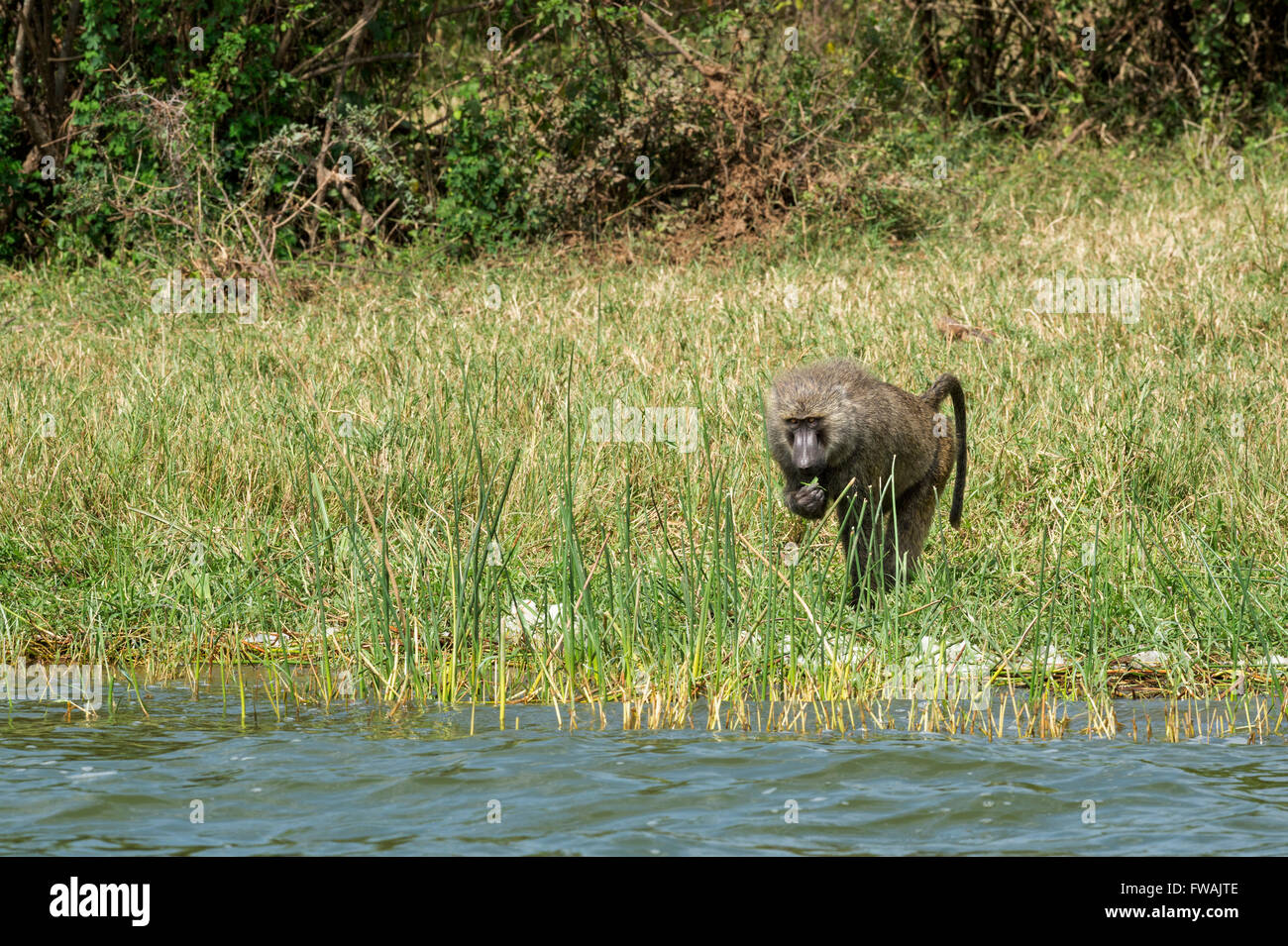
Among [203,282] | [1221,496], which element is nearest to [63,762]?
[1221,496]

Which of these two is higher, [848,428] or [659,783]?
[848,428]

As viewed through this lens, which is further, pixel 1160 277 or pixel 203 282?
pixel 203 282

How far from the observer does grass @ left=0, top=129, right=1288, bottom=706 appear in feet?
18.6

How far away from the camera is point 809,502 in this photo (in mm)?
6648

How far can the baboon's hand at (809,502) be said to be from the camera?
665cm

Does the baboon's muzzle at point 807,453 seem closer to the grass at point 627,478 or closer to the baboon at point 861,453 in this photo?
the baboon at point 861,453

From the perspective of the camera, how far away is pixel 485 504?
533cm

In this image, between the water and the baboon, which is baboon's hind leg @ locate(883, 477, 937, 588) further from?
the water

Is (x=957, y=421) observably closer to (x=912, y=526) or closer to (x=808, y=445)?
(x=912, y=526)

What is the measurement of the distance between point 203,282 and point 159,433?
425cm

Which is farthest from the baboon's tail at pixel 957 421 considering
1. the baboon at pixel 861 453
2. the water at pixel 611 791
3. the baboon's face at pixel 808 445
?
the water at pixel 611 791

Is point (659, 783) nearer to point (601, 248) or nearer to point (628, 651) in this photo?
point (628, 651)

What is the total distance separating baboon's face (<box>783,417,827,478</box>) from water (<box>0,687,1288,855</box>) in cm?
172

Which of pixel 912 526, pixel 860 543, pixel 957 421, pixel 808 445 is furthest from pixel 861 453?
pixel 957 421
